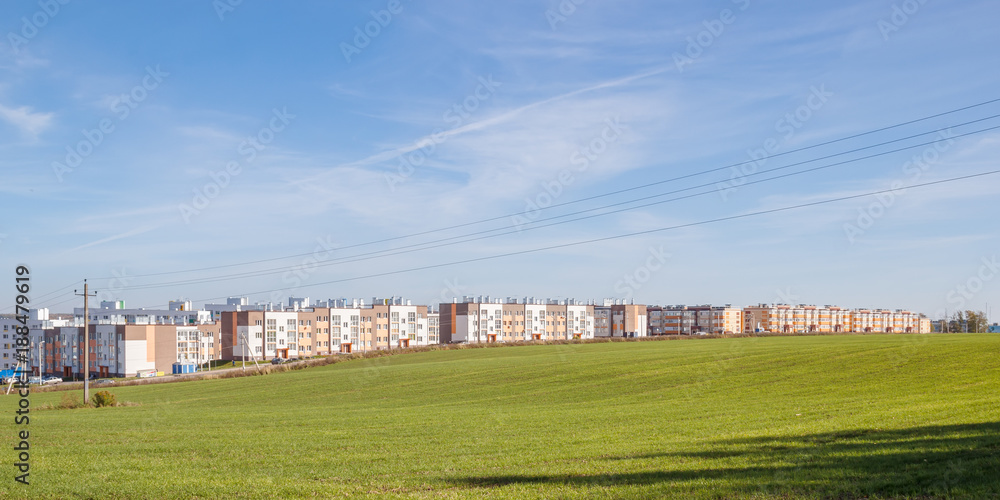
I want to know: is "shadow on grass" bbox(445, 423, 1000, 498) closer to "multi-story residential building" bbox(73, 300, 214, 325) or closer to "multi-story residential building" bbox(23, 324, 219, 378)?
"multi-story residential building" bbox(23, 324, 219, 378)

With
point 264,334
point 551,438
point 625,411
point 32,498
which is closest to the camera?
point 32,498

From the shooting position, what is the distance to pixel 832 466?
14.1 m

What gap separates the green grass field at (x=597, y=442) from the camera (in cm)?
1359

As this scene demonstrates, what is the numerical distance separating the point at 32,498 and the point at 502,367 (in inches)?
1894

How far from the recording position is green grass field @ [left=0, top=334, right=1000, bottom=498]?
535 inches

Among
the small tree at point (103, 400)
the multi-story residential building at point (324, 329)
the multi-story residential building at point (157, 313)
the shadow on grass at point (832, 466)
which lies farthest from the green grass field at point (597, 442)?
the multi-story residential building at point (157, 313)

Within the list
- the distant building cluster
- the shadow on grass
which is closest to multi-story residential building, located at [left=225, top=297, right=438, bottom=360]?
the distant building cluster

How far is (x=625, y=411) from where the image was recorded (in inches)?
1171

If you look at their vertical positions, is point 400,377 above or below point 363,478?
below

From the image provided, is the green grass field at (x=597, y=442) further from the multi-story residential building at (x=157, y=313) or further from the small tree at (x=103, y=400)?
the multi-story residential building at (x=157, y=313)

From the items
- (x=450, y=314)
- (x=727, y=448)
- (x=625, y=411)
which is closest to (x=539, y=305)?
(x=450, y=314)

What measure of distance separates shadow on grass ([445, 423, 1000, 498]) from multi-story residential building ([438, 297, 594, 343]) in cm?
A: 14371

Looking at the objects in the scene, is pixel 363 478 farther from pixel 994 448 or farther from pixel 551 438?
pixel 994 448

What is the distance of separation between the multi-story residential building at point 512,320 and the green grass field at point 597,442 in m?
124
